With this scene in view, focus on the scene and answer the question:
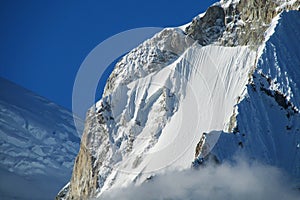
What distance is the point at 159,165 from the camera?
493ft

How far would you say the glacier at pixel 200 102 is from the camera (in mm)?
131625

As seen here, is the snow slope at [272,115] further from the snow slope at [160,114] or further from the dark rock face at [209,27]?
the dark rock face at [209,27]

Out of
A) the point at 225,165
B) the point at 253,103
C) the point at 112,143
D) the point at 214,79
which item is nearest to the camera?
the point at 225,165

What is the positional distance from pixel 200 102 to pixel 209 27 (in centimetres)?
2623

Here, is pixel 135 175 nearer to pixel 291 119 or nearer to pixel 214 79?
pixel 214 79

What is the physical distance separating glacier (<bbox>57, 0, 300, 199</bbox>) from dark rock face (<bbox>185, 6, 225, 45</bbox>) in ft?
0.81

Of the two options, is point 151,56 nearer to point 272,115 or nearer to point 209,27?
point 209,27

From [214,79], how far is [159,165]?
21.9 meters

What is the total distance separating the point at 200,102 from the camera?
15475 cm

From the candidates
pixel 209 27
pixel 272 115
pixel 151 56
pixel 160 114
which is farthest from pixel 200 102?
pixel 151 56

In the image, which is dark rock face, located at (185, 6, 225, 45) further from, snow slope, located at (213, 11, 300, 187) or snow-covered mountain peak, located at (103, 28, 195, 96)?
snow slope, located at (213, 11, 300, 187)

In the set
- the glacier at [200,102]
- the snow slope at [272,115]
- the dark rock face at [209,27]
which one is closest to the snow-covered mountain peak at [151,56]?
the glacier at [200,102]

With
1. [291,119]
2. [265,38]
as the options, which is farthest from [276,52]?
[291,119]

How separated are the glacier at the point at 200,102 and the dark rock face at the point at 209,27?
0.25 meters
